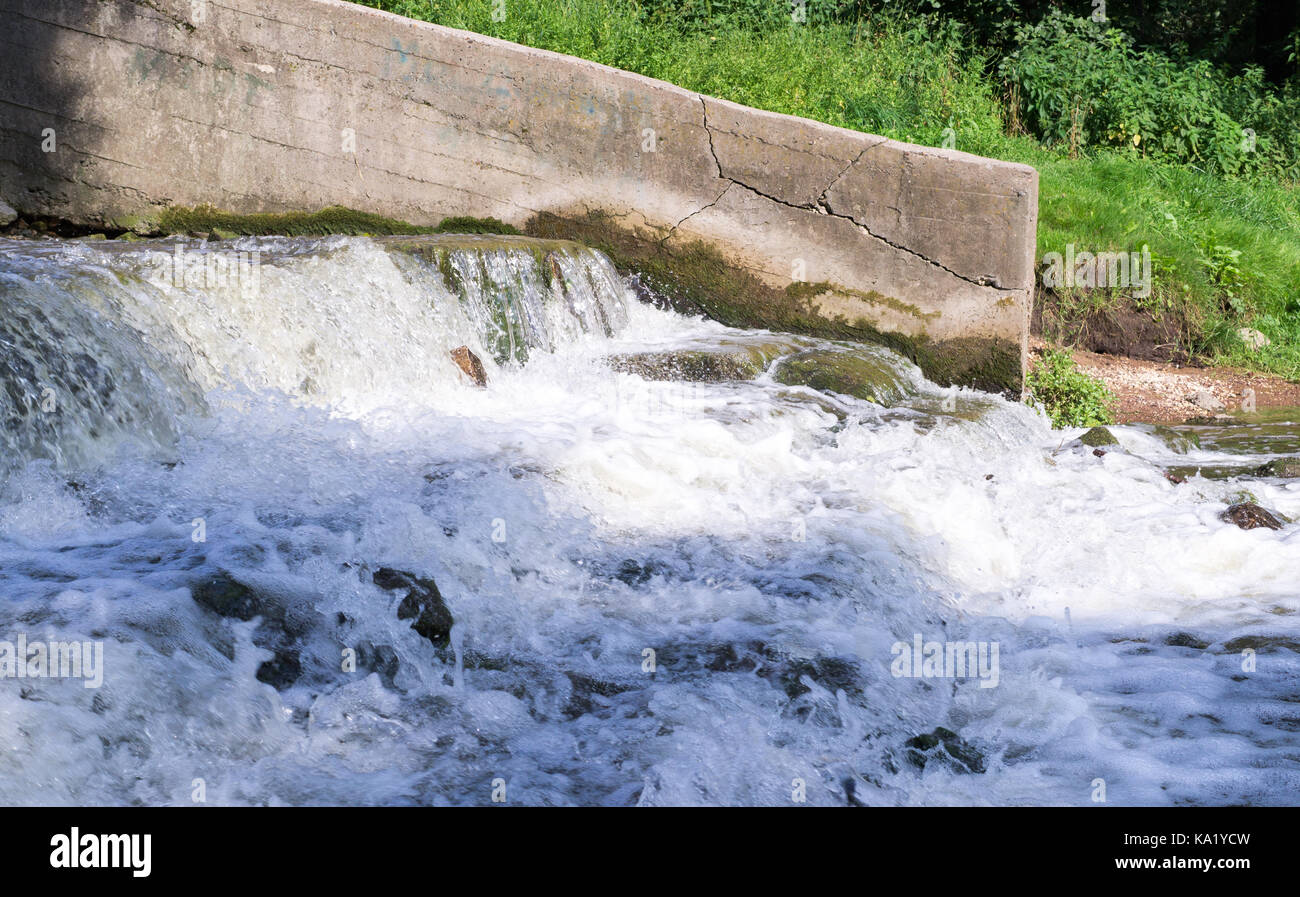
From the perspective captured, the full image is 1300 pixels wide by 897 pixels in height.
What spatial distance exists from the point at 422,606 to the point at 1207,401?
21.1ft

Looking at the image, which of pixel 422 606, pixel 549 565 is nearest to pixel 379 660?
pixel 422 606

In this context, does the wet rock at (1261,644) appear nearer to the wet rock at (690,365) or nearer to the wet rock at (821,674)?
the wet rock at (821,674)

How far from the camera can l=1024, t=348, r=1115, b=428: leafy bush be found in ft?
25.8

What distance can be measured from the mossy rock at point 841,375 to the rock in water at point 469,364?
1.66 meters

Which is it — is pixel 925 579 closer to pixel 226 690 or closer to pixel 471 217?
pixel 226 690

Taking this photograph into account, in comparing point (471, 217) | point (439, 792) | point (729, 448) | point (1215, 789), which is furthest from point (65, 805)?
point (471, 217)

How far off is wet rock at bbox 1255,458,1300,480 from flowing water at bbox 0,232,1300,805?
95 millimetres

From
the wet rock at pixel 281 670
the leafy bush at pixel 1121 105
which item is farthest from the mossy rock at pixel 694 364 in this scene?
the leafy bush at pixel 1121 105

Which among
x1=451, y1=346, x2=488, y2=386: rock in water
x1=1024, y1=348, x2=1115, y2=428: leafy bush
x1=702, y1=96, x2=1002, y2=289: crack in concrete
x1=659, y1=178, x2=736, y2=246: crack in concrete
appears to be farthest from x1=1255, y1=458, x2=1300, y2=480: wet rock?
x1=451, y1=346, x2=488, y2=386: rock in water

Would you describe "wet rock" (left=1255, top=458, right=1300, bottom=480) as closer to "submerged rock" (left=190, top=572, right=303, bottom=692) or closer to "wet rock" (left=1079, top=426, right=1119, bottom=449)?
"wet rock" (left=1079, top=426, right=1119, bottom=449)

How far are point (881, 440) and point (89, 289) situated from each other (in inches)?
148

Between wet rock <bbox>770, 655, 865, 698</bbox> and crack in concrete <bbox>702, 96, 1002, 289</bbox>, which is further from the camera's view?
crack in concrete <bbox>702, 96, 1002, 289</bbox>

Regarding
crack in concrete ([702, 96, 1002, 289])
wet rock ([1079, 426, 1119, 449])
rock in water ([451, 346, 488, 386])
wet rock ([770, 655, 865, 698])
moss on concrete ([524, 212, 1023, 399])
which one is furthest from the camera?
moss on concrete ([524, 212, 1023, 399])

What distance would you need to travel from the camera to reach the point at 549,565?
4422 mm
